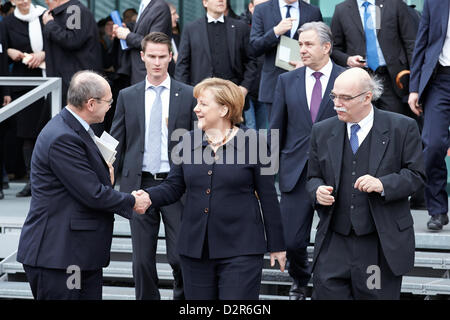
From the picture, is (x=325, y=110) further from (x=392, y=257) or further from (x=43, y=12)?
(x=43, y=12)

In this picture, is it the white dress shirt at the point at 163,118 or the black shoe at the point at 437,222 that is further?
the black shoe at the point at 437,222

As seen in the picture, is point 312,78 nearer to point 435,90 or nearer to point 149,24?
point 435,90

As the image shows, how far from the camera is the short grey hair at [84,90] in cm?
541

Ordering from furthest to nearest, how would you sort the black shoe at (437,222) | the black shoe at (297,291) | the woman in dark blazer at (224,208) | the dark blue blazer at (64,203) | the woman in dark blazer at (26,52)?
1. the woman in dark blazer at (26,52)
2. the black shoe at (437,222)
3. the black shoe at (297,291)
4. the woman in dark blazer at (224,208)
5. the dark blue blazer at (64,203)

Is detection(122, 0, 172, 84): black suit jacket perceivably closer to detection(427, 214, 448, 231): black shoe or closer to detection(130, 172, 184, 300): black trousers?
detection(130, 172, 184, 300): black trousers

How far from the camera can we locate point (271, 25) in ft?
26.4

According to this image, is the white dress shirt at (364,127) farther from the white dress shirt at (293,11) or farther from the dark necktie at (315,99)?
the white dress shirt at (293,11)

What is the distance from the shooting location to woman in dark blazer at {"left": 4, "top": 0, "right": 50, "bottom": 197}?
933 centimetres

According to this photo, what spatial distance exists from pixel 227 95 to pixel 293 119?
145cm

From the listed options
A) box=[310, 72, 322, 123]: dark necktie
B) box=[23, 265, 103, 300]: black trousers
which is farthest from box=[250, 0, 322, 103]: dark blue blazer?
box=[23, 265, 103, 300]: black trousers

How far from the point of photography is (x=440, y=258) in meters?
7.03

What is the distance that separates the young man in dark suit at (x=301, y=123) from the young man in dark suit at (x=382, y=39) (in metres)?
0.88

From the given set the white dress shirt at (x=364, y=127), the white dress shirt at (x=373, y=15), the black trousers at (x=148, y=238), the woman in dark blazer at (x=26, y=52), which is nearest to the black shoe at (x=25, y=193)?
the woman in dark blazer at (x=26, y=52)

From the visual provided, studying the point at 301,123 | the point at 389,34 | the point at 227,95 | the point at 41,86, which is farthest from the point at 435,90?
the point at 41,86
